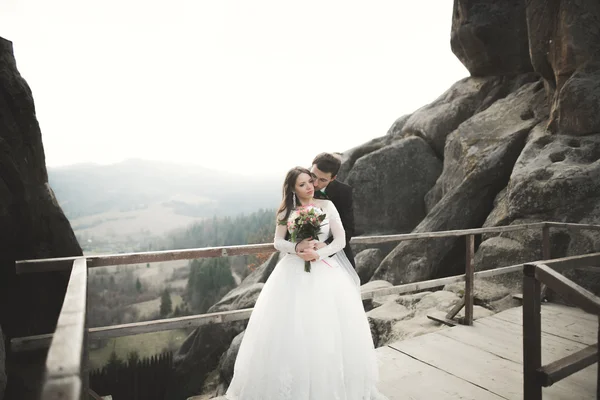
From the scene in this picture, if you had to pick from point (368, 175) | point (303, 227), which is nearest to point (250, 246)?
point (303, 227)

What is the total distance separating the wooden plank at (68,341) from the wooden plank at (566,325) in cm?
533

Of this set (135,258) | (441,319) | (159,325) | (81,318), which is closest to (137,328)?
(159,325)

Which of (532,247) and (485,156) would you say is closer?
(532,247)

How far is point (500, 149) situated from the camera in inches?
430

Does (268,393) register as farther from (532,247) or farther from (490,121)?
(490,121)

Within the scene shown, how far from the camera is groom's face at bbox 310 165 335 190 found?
3363 millimetres

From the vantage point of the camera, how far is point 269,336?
111 inches

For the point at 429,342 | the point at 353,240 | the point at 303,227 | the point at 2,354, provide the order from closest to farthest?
the point at 2,354
the point at 303,227
the point at 353,240
the point at 429,342

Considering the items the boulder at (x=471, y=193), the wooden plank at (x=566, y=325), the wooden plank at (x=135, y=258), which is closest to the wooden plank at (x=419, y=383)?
the wooden plank at (x=135, y=258)

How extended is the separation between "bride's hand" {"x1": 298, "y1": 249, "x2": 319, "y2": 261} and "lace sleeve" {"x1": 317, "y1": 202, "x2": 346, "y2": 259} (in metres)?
0.05

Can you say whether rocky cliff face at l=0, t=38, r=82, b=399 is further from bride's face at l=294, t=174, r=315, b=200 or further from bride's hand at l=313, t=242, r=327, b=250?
bride's hand at l=313, t=242, r=327, b=250

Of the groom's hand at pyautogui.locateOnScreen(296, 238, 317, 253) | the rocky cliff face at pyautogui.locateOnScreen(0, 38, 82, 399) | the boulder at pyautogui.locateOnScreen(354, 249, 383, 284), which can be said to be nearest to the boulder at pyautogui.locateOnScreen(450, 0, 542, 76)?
the boulder at pyautogui.locateOnScreen(354, 249, 383, 284)

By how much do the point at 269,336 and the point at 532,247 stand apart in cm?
742

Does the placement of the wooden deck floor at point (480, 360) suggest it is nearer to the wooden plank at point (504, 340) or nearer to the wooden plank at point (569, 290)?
the wooden plank at point (504, 340)
